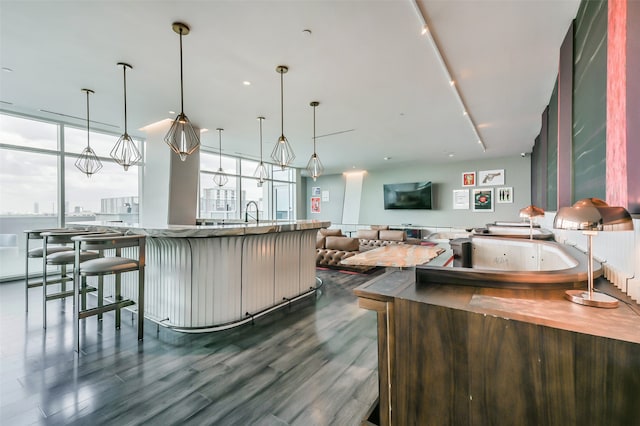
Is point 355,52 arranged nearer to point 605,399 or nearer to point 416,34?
point 416,34

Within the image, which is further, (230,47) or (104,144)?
(104,144)

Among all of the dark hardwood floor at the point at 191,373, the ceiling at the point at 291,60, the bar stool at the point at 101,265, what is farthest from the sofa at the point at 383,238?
the bar stool at the point at 101,265

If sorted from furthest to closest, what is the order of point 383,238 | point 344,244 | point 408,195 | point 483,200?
point 408,195
point 483,200
point 383,238
point 344,244

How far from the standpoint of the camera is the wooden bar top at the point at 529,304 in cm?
83

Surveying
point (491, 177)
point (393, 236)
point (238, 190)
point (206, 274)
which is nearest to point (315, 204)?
point (238, 190)

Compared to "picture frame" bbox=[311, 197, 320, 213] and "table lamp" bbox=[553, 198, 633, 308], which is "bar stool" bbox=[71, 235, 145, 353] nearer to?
"table lamp" bbox=[553, 198, 633, 308]

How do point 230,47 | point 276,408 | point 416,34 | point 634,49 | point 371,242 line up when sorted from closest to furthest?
point 634,49 → point 276,408 → point 416,34 → point 230,47 → point 371,242

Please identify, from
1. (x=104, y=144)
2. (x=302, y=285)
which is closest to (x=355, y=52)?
(x=302, y=285)

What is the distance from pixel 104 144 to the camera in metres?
6.08

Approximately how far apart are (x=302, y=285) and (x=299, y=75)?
9.43ft

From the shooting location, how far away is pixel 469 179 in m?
9.11

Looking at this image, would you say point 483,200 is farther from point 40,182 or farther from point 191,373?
point 40,182

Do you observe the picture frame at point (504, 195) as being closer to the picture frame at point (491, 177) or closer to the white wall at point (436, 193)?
the white wall at point (436, 193)

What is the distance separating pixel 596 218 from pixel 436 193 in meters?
9.43
